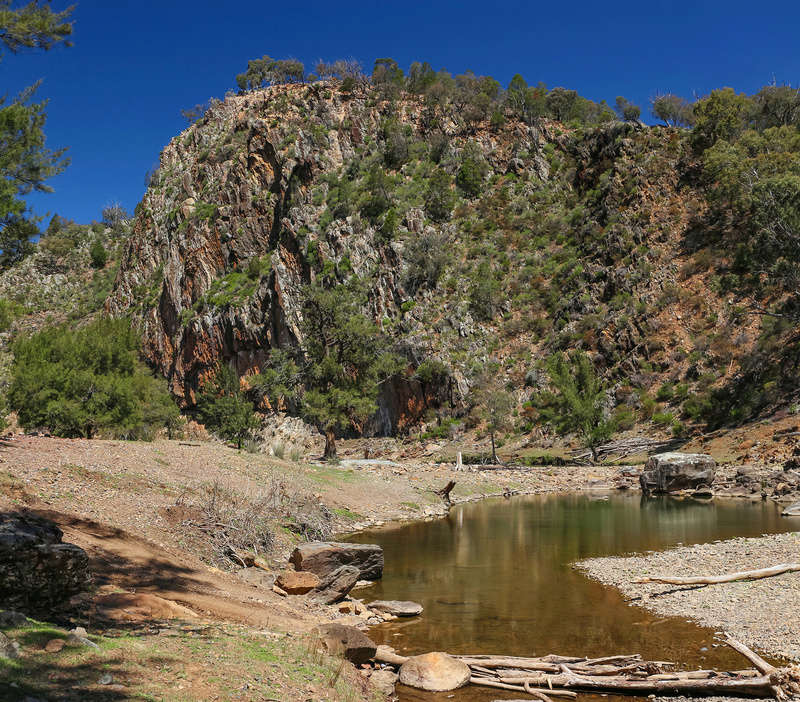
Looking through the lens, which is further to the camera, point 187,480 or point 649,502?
point 649,502

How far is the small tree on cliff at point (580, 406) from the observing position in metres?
43.3

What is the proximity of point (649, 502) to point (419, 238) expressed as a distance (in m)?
44.6

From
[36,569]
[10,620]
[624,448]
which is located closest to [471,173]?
[624,448]

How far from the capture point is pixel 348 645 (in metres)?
8.84

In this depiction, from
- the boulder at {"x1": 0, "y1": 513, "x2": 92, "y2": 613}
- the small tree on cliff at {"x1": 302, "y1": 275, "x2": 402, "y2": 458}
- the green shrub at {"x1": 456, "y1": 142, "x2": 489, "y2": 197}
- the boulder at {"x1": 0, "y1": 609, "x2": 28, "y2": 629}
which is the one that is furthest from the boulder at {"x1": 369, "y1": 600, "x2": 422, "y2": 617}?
the green shrub at {"x1": 456, "y1": 142, "x2": 489, "y2": 197}

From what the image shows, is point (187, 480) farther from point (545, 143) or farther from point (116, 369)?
point (545, 143)

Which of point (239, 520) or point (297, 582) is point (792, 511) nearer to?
point (297, 582)

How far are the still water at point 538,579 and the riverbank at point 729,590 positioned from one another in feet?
1.64

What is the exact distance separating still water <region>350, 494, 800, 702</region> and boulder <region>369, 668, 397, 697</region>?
7.0 inches

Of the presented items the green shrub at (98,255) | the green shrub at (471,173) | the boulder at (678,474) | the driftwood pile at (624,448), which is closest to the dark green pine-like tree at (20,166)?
the boulder at (678,474)

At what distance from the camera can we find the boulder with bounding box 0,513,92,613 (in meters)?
6.87

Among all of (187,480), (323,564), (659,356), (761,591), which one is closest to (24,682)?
(323,564)

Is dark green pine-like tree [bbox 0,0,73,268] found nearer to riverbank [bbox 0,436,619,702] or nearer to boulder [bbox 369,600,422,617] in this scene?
riverbank [bbox 0,436,619,702]

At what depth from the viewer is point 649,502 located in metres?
27.4
